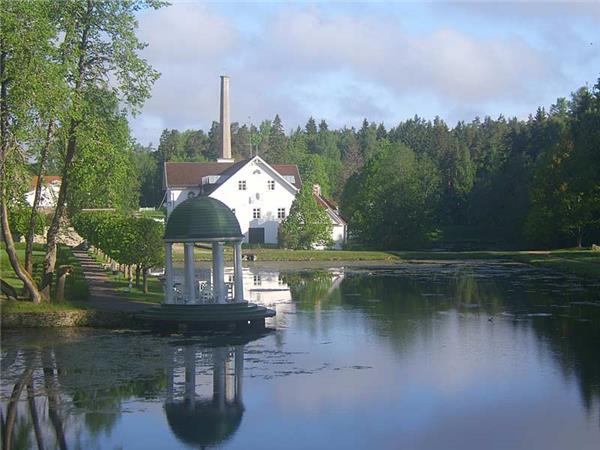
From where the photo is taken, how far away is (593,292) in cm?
4228

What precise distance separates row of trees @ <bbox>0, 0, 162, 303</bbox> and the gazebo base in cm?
448

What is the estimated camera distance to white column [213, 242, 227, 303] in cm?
2981

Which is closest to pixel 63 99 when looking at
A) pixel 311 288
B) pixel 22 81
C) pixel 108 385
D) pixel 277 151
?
pixel 22 81

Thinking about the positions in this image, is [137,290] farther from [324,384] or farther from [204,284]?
[324,384]

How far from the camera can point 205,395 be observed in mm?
19625

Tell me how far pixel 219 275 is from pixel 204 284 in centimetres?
176

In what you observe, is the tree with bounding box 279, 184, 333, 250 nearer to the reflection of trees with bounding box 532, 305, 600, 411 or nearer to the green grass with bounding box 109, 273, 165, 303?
the green grass with bounding box 109, 273, 165, 303

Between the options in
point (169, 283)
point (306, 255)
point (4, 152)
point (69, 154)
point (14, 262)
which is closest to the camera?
point (4, 152)

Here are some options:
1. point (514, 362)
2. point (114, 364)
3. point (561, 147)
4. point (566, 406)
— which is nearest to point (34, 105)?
point (114, 364)

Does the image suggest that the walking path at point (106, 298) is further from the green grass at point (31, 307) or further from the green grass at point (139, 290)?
the green grass at point (31, 307)

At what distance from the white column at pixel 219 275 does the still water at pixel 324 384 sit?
91.5 inches

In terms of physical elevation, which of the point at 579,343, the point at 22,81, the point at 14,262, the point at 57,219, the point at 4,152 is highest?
the point at 22,81

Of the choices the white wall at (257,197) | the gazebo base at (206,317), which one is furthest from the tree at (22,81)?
the white wall at (257,197)

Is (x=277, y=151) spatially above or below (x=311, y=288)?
above
